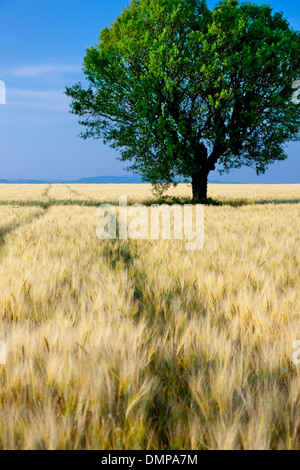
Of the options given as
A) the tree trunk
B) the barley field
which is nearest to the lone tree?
the tree trunk

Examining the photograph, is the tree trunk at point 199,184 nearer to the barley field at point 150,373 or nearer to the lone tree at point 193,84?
the lone tree at point 193,84

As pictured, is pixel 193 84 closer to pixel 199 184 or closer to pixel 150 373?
pixel 199 184

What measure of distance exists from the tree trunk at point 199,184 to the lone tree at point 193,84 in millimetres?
616

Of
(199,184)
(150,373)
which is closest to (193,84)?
(199,184)

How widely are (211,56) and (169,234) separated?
10.6 meters

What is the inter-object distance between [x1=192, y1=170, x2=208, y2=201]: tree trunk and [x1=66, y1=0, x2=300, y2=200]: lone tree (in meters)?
0.62

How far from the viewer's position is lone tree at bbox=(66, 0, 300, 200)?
1344 cm

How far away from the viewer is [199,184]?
55.5 feet

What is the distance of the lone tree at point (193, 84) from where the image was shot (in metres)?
13.4

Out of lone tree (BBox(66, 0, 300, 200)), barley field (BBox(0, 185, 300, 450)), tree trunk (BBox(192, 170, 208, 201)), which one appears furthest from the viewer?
tree trunk (BBox(192, 170, 208, 201))

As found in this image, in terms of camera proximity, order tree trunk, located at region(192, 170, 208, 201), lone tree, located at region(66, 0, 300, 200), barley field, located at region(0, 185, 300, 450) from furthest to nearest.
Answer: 1. tree trunk, located at region(192, 170, 208, 201)
2. lone tree, located at region(66, 0, 300, 200)
3. barley field, located at region(0, 185, 300, 450)

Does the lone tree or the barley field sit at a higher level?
the lone tree

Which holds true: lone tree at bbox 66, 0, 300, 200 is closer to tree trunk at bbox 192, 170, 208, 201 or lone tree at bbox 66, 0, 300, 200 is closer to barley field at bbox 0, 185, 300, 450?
tree trunk at bbox 192, 170, 208, 201

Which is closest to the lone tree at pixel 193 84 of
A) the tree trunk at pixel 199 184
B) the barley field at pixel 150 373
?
the tree trunk at pixel 199 184
